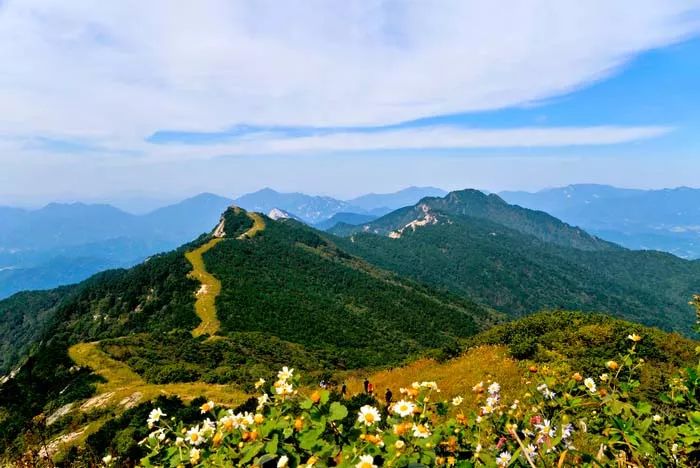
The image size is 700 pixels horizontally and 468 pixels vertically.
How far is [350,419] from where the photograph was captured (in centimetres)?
665

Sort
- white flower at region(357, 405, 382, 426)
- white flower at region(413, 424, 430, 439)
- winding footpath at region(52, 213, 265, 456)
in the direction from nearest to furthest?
white flower at region(413, 424, 430, 439) < white flower at region(357, 405, 382, 426) < winding footpath at region(52, 213, 265, 456)

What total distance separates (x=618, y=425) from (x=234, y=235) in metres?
154

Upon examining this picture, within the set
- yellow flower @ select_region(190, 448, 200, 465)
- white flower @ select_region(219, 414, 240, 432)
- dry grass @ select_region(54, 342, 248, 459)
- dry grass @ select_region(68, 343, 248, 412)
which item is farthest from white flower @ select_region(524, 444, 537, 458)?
dry grass @ select_region(68, 343, 248, 412)

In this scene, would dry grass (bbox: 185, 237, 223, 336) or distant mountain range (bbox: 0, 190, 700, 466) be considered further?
dry grass (bbox: 185, 237, 223, 336)

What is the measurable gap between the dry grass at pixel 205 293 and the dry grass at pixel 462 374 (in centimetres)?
4695

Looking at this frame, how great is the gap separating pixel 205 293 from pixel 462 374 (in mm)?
76870

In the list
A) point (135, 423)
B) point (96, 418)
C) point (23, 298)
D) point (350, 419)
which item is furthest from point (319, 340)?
point (23, 298)

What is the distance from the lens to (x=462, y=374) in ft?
54.6

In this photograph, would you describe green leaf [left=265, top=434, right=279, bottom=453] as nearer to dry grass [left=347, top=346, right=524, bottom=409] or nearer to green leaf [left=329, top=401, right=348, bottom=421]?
green leaf [left=329, top=401, right=348, bottom=421]

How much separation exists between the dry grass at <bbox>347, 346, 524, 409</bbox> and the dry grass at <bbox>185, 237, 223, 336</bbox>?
154ft

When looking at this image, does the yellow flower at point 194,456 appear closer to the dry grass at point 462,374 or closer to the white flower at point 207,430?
the white flower at point 207,430

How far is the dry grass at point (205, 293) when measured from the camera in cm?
6656

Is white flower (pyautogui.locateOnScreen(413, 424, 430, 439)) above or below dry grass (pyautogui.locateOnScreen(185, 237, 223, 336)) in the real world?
above

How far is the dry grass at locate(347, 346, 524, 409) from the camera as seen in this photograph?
14.5 m
